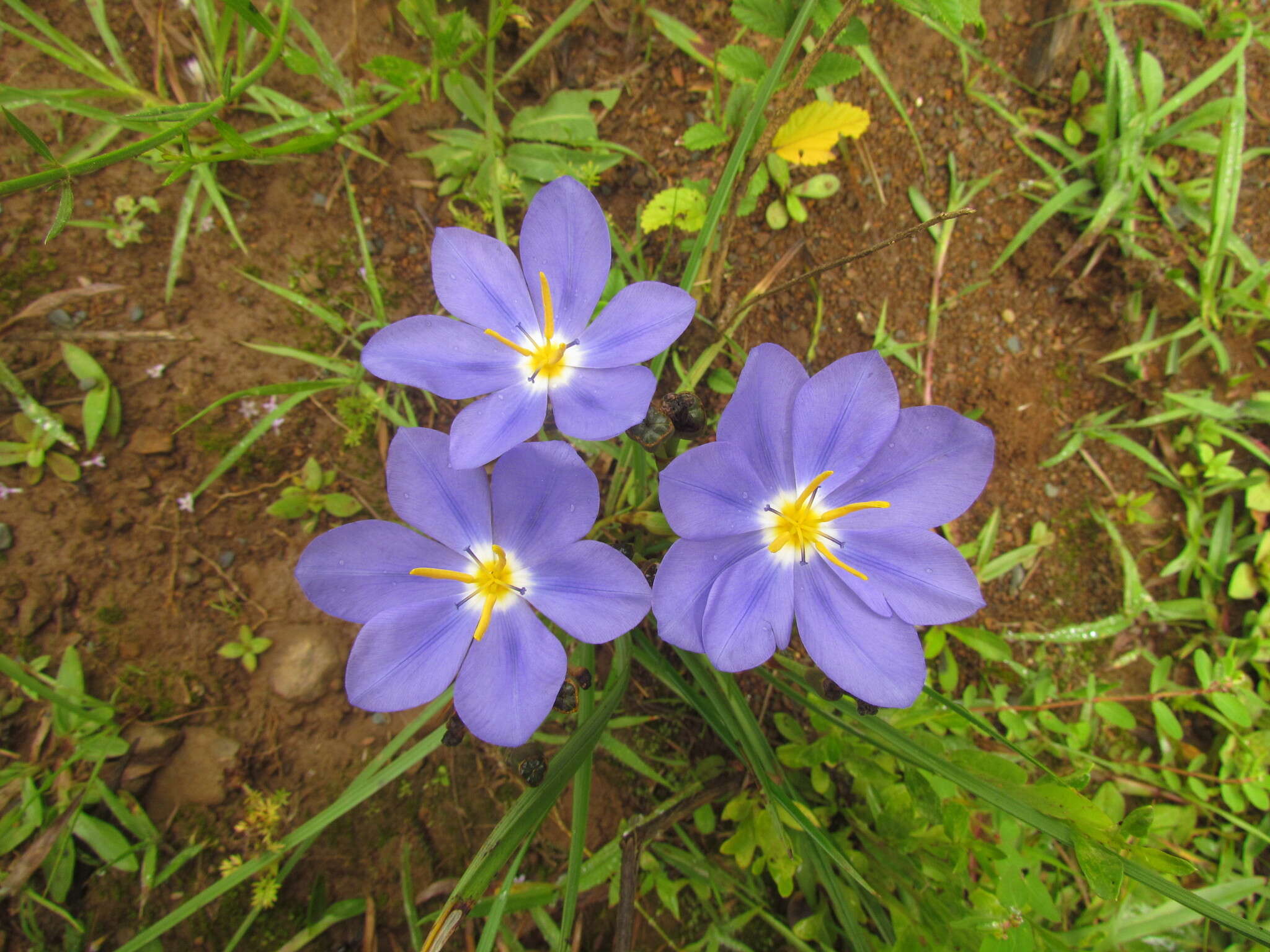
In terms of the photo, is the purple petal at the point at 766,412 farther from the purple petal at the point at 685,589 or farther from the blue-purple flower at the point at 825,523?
the purple petal at the point at 685,589

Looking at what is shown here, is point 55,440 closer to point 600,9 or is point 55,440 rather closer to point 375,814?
point 375,814

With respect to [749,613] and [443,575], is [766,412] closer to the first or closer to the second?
[749,613]

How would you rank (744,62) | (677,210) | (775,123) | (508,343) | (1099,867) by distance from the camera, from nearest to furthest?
(1099,867) < (508,343) < (775,123) < (744,62) < (677,210)

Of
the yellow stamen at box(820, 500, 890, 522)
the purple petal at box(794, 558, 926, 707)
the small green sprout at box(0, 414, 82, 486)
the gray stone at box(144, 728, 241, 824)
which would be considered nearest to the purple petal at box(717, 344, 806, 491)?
the yellow stamen at box(820, 500, 890, 522)

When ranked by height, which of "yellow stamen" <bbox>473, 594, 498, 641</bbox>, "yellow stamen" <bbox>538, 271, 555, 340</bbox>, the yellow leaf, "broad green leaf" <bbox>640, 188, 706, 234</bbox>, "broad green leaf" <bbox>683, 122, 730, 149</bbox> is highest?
the yellow leaf

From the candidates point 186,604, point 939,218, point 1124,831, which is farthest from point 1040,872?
point 186,604

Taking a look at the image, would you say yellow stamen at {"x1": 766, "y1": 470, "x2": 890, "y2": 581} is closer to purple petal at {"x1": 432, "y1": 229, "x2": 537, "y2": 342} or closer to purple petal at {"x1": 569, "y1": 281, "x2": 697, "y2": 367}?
purple petal at {"x1": 569, "y1": 281, "x2": 697, "y2": 367}

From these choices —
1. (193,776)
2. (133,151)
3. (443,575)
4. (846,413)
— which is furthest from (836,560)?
(193,776)
